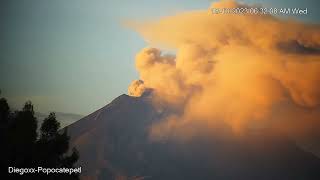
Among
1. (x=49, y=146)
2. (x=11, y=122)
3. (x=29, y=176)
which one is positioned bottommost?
(x=29, y=176)

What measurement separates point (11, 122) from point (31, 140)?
3444 mm

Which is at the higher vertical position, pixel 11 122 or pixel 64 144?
pixel 11 122

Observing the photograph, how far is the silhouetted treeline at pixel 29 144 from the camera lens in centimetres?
2558

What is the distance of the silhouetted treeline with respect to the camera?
83.9 feet

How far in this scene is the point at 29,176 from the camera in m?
25.8

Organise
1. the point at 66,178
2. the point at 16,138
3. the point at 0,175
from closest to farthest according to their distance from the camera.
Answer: the point at 0,175 < the point at 16,138 < the point at 66,178

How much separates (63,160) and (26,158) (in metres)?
3.85

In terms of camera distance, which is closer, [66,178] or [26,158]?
[26,158]

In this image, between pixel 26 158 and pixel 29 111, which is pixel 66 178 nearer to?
pixel 26 158

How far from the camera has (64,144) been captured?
2970 centimetres

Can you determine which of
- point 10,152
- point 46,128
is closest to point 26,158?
point 10,152

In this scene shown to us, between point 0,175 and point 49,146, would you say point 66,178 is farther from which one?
point 0,175

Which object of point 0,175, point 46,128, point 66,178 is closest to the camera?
point 0,175

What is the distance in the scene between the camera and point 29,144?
2709cm
